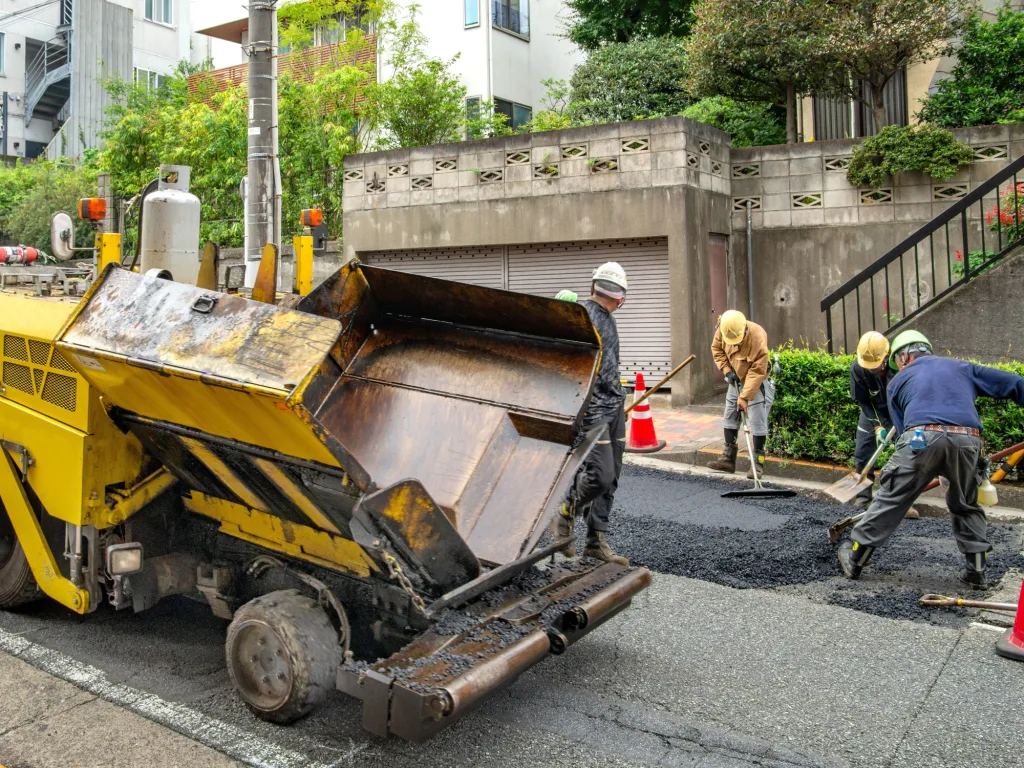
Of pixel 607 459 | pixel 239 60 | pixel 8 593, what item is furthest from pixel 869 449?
pixel 239 60

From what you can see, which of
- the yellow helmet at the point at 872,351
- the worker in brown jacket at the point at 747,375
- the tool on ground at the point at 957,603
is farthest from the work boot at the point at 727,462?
the tool on ground at the point at 957,603

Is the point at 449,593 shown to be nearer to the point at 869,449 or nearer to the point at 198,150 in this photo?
the point at 869,449

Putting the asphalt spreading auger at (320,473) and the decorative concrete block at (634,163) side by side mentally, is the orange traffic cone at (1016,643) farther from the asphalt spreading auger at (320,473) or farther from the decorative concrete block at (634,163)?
the decorative concrete block at (634,163)

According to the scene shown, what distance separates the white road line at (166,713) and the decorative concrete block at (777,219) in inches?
407

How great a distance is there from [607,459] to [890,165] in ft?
25.4

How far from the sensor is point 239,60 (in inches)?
1001

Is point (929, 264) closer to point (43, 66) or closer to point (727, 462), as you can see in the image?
point (727, 462)

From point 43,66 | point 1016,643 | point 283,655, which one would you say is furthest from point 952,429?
point 43,66

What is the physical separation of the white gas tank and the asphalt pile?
3454mm

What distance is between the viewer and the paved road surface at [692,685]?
12.2ft

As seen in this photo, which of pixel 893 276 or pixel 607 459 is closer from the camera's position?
pixel 607 459

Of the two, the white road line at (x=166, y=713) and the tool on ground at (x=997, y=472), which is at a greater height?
the tool on ground at (x=997, y=472)

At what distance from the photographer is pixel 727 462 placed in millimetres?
9008

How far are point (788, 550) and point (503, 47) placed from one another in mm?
16198
